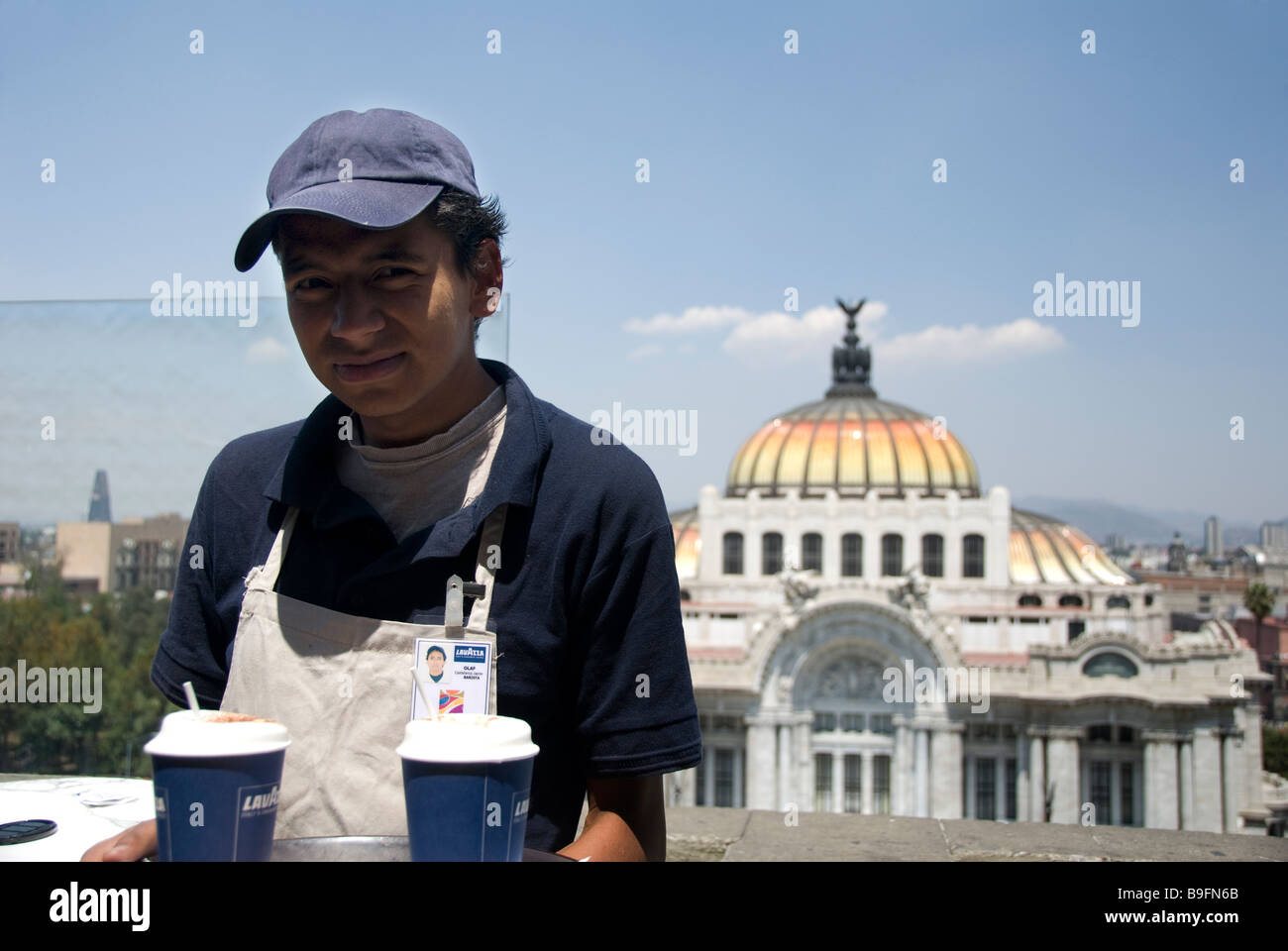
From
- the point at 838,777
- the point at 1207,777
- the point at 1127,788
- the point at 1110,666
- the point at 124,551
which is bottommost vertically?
the point at 838,777

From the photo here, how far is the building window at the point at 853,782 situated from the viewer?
36375mm

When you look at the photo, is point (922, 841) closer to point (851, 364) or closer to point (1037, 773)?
point (1037, 773)

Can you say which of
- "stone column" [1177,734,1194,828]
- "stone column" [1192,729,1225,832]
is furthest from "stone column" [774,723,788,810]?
"stone column" [1192,729,1225,832]

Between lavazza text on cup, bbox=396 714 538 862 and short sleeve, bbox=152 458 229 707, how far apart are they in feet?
3.56

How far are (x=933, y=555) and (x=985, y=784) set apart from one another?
35.2 feet

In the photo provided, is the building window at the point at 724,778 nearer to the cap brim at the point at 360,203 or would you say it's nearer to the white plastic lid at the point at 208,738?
the cap brim at the point at 360,203

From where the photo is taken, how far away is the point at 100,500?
14.1 meters

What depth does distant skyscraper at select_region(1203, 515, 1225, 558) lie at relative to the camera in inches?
4232

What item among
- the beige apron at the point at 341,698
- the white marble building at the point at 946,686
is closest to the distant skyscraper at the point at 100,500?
the beige apron at the point at 341,698

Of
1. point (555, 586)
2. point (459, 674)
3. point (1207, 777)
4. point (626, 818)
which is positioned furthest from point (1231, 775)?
point (459, 674)

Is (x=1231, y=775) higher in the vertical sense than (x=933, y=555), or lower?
lower

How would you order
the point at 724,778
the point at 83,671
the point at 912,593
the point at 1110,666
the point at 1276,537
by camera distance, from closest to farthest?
1. the point at 83,671
2. the point at 1110,666
3. the point at 912,593
4. the point at 724,778
5. the point at 1276,537

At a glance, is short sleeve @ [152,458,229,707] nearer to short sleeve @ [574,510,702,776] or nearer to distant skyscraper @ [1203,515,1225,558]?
short sleeve @ [574,510,702,776]
